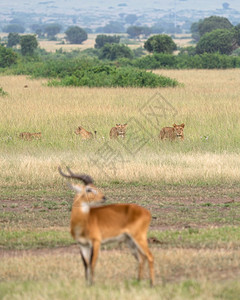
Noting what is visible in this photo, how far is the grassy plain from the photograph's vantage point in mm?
5625

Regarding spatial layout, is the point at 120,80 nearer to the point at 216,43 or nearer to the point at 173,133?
the point at 173,133

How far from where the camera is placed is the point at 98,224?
16.9 feet

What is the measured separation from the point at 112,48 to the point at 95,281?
147ft

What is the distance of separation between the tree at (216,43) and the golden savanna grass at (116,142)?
28.7 m

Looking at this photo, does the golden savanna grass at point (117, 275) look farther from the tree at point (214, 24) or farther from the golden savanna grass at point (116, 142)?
the tree at point (214, 24)

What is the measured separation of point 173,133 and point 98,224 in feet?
32.2

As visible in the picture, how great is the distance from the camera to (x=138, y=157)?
1293 centimetres

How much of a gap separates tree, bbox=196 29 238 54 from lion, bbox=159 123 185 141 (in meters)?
39.6

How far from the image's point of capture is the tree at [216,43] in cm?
5400

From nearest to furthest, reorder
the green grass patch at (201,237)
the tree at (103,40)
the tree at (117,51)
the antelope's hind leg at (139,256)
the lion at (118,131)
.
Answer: the antelope's hind leg at (139,256) → the green grass patch at (201,237) → the lion at (118,131) → the tree at (117,51) → the tree at (103,40)

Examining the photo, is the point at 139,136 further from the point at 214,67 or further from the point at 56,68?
the point at 214,67

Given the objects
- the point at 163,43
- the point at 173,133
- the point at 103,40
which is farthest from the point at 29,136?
the point at 103,40

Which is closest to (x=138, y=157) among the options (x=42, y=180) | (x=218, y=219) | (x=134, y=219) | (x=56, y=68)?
(x=42, y=180)

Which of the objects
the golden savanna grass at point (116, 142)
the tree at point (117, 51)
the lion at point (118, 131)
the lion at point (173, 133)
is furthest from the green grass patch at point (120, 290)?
the tree at point (117, 51)
